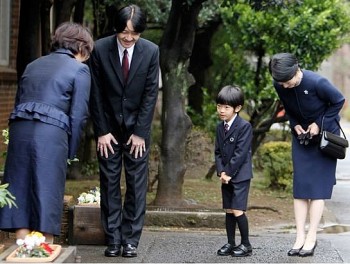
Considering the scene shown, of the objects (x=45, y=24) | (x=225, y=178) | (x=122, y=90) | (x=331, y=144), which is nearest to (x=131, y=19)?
(x=122, y=90)

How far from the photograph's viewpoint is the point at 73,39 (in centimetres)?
616

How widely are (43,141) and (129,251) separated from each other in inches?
63.8

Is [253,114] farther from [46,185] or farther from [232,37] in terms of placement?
[46,185]

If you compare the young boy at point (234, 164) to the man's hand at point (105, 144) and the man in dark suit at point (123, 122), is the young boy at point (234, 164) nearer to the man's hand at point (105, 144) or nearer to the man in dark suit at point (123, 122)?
the man in dark suit at point (123, 122)

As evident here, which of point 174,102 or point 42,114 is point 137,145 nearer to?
point 42,114

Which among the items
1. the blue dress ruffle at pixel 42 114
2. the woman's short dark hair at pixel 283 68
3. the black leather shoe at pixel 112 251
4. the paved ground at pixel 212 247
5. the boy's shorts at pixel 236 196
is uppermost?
the woman's short dark hair at pixel 283 68

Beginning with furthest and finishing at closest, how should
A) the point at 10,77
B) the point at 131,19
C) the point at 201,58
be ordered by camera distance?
the point at 201,58, the point at 10,77, the point at 131,19

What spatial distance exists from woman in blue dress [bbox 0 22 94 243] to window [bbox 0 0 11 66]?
637 cm

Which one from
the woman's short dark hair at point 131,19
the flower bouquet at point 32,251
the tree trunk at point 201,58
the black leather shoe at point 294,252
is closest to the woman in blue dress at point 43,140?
the flower bouquet at point 32,251

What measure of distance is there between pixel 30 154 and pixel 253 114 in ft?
28.0

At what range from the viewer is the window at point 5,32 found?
1218cm

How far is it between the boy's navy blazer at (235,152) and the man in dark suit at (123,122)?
680 millimetres

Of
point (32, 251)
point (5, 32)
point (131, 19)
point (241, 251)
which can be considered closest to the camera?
point (32, 251)

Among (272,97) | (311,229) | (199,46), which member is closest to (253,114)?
(272,97)
